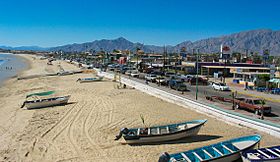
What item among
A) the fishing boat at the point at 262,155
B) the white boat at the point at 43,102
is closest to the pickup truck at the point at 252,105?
the fishing boat at the point at 262,155

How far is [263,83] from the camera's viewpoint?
37.7 meters

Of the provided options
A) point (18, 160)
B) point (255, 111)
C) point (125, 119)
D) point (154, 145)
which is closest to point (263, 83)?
point (255, 111)

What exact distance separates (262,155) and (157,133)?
5.92 metres

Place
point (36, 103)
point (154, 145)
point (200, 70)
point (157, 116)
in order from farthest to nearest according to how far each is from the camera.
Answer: point (200, 70), point (36, 103), point (157, 116), point (154, 145)

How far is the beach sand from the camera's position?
1434cm

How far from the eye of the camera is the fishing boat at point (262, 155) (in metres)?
10.8

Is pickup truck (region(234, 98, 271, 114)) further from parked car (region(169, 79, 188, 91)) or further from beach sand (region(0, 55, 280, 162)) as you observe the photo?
parked car (region(169, 79, 188, 91))

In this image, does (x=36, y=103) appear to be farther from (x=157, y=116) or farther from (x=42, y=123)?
(x=157, y=116)

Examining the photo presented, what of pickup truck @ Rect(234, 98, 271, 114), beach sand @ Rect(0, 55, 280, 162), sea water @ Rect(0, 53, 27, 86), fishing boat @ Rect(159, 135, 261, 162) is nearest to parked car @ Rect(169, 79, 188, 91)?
beach sand @ Rect(0, 55, 280, 162)

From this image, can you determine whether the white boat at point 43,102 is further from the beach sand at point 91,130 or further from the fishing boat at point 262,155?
the fishing boat at point 262,155

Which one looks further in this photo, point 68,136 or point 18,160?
point 68,136

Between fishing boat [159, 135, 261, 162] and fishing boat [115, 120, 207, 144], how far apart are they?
3085mm

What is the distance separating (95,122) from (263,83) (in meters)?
26.8

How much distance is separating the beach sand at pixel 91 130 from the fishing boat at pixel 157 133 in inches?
13.8
